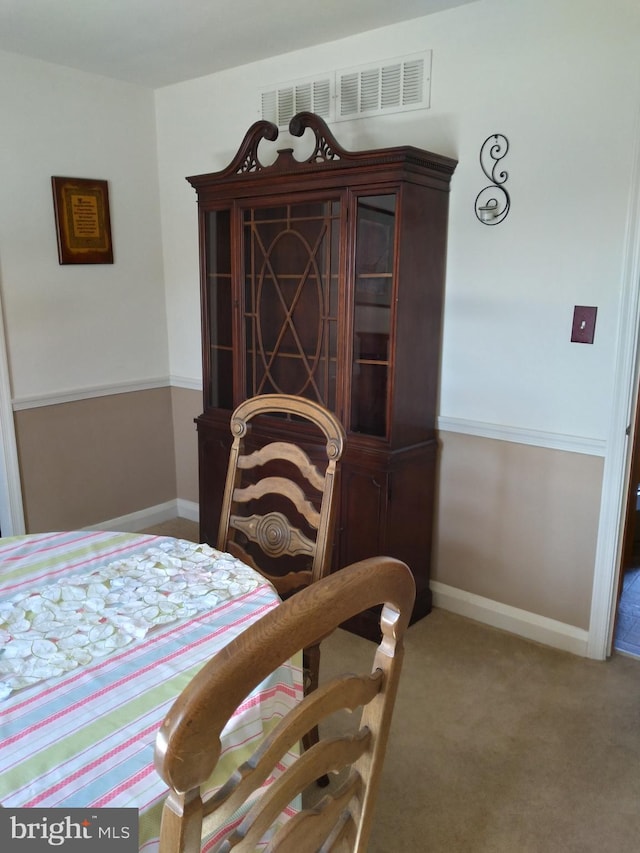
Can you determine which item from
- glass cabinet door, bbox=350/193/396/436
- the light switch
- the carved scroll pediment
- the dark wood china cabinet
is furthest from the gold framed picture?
the light switch

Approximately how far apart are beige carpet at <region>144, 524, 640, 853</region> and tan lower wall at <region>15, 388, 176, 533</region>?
1.65 meters

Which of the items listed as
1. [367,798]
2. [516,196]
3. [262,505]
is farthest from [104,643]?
[516,196]

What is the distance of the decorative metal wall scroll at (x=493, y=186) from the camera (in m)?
2.46

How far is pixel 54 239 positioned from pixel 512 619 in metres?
2.79

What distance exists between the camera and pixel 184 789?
59 cm

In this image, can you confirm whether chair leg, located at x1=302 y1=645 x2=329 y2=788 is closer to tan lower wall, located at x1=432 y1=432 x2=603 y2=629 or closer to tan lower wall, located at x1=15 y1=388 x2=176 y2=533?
tan lower wall, located at x1=432 y1=432 x2=603 y2=629

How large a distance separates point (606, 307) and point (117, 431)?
2579mm

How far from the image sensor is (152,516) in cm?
385

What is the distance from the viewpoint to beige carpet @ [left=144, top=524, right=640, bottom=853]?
1.73 metres

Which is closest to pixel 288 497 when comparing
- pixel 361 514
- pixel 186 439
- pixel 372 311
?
pixel 361 514

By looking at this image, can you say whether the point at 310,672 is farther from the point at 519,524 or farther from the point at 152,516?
the point at 152,516

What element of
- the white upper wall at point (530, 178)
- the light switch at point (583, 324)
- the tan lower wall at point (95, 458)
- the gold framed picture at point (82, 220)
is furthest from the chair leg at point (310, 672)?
the gold framed picture at point (82, 220)

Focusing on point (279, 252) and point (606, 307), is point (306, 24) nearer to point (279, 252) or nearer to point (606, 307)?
point (279, 252)

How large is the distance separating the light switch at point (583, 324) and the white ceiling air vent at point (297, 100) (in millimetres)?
1437
